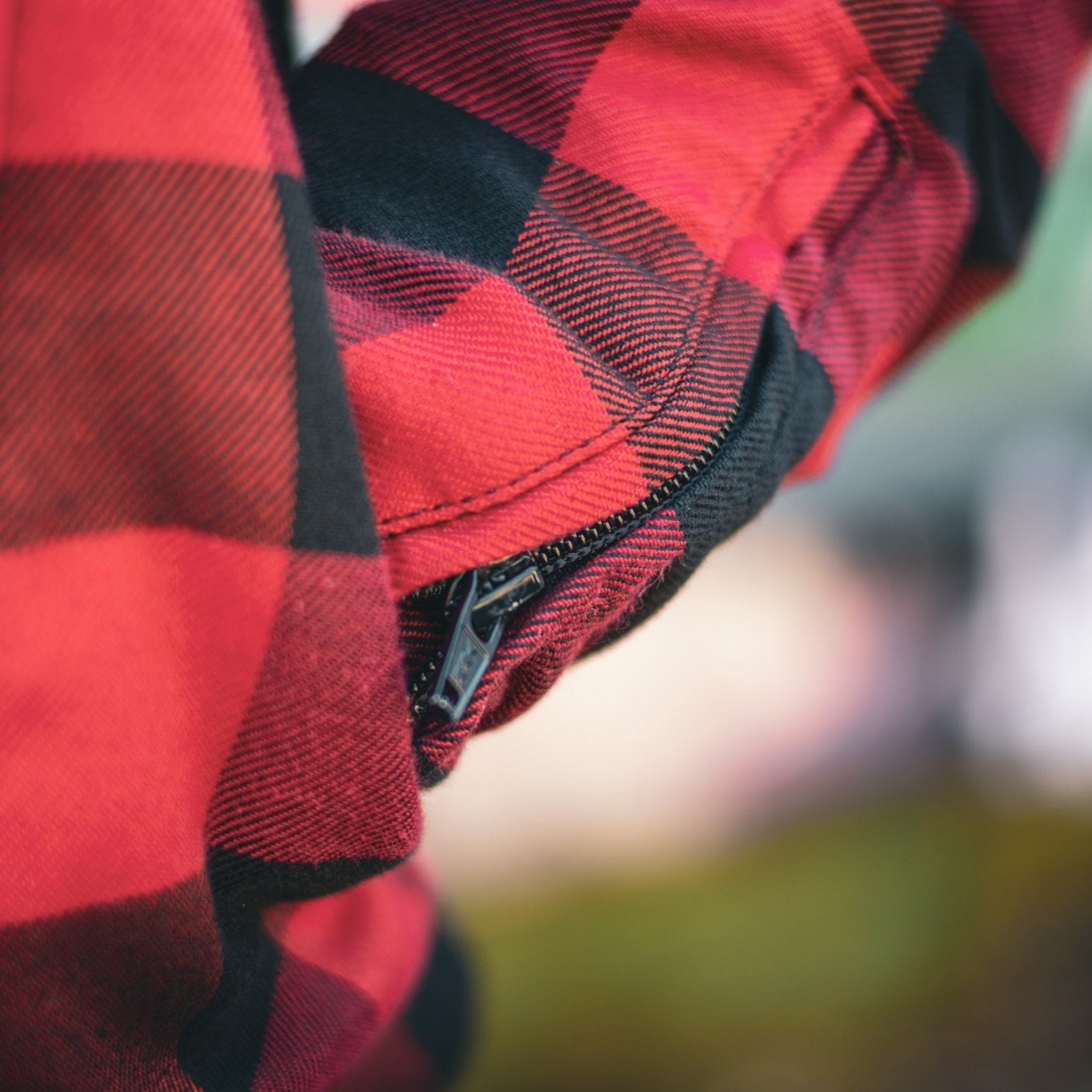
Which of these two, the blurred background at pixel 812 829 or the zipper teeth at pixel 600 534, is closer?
the zipper teeth at pixel 600 534

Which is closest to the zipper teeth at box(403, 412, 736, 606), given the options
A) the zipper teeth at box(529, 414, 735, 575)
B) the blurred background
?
the zipper teeth at box(529, 414, 735, 575)

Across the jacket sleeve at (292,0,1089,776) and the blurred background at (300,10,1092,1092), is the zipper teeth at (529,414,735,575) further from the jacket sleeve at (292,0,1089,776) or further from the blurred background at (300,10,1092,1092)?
the blurred background at (300,10,1092,1092)

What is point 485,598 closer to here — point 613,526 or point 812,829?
point 613,526

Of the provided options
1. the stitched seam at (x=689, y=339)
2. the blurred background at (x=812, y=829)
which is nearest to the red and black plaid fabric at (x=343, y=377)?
the stitched seam at (x=689, y=339)

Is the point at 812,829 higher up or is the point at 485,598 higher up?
the point at 485,598

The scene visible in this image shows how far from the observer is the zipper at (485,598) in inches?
11.7

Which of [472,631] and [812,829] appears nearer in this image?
[472,631]

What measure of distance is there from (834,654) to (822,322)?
0.92 m

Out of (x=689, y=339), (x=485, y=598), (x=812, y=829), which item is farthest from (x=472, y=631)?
(x=812, y=829)

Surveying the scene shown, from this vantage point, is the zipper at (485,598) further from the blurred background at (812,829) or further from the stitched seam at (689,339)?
the blurred background at (812,829)

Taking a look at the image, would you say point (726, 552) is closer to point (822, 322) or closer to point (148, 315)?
point (822, 322)

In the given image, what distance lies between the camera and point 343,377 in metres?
0.25

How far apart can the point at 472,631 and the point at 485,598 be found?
0.4 inches

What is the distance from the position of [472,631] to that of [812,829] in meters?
1.01
